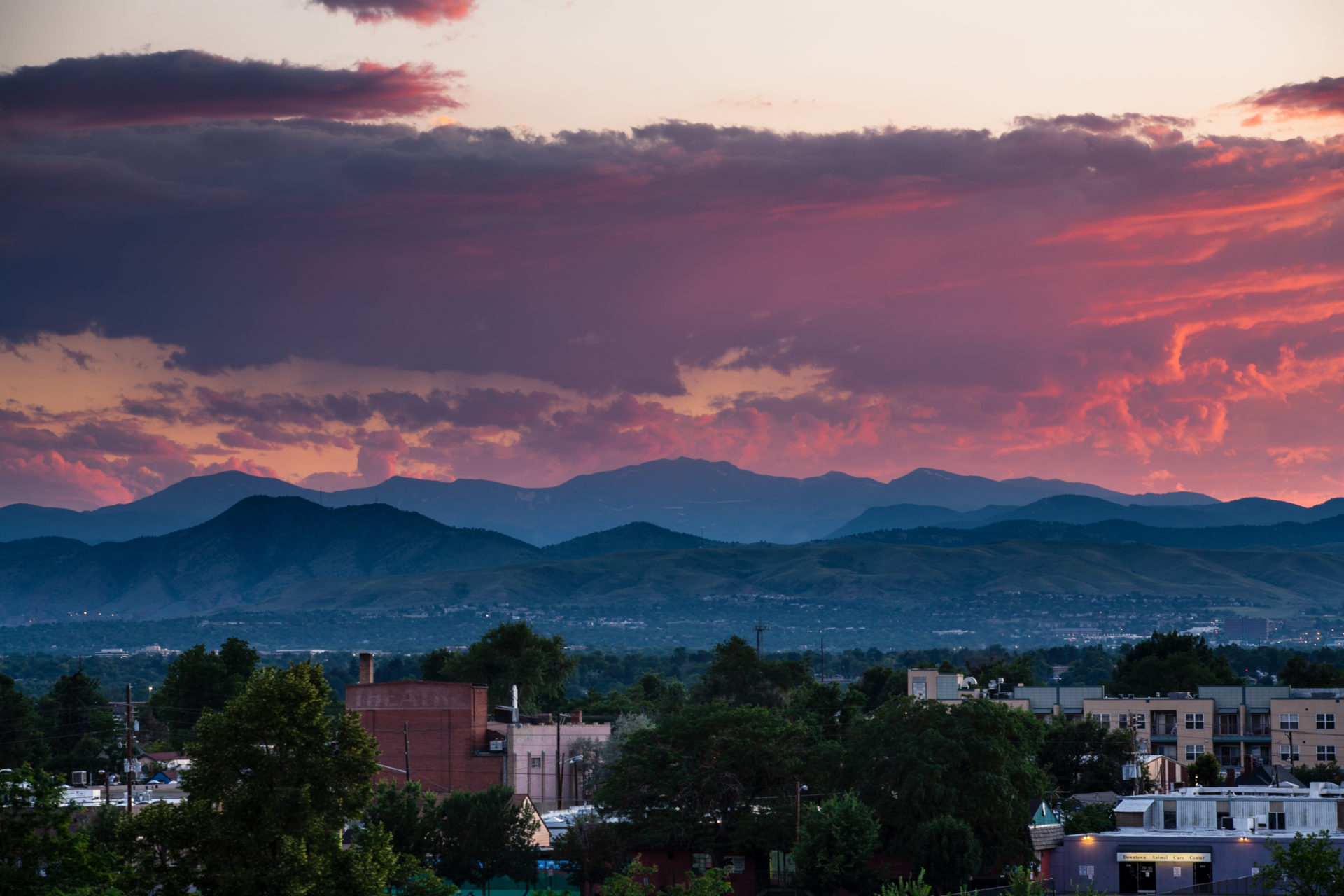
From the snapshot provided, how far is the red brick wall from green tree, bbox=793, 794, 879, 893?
35.4 m

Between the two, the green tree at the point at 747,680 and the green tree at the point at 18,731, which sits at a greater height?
the green tree at the point at 747,680

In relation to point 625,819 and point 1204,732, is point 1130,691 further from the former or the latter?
point 625,819

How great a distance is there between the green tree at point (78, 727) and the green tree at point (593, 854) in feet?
209

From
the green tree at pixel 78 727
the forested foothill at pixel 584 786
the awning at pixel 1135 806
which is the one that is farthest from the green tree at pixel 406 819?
the green tree at pixel 78 727

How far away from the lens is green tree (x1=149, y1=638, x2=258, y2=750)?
159000mm

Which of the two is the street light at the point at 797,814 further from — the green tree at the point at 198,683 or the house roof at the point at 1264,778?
the green tree at the point at 198,683

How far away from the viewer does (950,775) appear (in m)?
86.4

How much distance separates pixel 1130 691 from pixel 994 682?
18730mm

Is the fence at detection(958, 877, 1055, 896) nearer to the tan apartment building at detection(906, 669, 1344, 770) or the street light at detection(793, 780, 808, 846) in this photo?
the street light at detection(793, 780, 808, 846)

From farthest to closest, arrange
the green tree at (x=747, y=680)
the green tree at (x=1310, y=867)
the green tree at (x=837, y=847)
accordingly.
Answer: the green tree at (x=747, y=680) < the green tree at (x=837, y=847) < the green tree at (x=1310, y=867)

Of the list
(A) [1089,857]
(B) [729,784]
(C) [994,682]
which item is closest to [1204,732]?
(C) [994,682]

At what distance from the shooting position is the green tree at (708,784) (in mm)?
85812

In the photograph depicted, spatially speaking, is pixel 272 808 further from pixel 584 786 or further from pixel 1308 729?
pixel 1308 729

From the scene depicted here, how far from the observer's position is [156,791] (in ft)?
330
